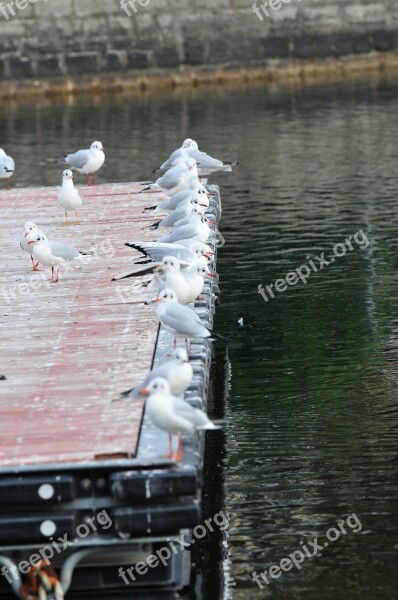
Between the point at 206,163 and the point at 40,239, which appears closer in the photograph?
the point at 40,239

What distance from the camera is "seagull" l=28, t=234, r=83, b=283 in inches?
512

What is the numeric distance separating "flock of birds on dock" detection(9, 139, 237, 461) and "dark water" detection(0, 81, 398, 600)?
3.69ft

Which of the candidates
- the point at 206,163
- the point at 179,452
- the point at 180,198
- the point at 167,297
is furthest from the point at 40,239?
the point at 206,163

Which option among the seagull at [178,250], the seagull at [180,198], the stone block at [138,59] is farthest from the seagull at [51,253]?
the stone block at [138,59]

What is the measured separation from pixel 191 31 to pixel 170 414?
29585mm

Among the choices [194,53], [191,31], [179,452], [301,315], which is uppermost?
[179,452]

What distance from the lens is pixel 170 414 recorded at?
823cm

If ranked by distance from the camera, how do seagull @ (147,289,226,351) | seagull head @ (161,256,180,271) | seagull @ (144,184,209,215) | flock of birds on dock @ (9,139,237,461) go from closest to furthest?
1. flock of birds on dock @ (9,139,237,461)
2. seagull @ (147,289,226,351)
3. seagull head @ (161,256,180,271)
4. seagull @ (144,184,209,215)

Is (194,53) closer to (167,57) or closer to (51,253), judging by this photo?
(167,57)

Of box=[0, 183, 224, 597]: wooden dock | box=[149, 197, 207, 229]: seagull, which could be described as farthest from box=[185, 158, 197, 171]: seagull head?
box=[0, 183, 224, 597]: wooden dock

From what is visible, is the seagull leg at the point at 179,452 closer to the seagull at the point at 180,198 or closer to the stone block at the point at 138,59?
the seagull at the point at 180,198

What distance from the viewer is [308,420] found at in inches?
468

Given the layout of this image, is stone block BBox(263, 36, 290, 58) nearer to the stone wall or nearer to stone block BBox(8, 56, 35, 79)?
the stone wall

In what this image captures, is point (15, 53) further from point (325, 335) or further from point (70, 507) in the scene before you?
point (70, 507)
